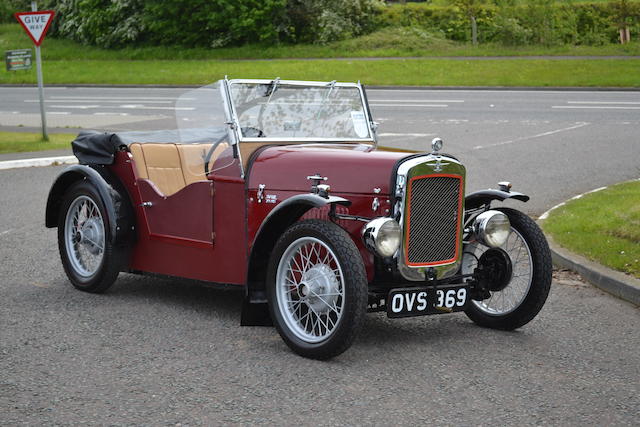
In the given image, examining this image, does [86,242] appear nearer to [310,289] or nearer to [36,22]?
[310,289]

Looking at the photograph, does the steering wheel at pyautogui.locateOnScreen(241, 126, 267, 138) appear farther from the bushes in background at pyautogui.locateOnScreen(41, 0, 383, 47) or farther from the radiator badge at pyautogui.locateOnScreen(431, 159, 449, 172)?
the bushes in background at pyautogui.locateOnScreen(41, 0, 383, 47)

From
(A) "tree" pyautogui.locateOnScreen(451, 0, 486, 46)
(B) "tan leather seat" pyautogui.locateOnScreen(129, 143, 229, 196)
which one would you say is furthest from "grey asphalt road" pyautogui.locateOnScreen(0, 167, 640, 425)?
(A) "tree" pyautogui.locateOnScreen(451, 0, 486, 46)

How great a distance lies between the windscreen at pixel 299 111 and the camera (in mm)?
6199

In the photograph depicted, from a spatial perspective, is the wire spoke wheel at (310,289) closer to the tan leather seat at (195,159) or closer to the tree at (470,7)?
the tan leather seat at (195,159)

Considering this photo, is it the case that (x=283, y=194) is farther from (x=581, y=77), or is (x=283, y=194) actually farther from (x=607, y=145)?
(x=581, y=77)

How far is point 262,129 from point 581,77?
2206 cm

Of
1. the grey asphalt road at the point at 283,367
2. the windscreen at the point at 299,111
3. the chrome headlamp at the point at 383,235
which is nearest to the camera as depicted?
the grey asphalt road at the point at 283,367

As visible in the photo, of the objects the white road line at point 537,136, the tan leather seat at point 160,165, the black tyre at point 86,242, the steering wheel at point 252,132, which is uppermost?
→ the steering wheel at point 252,132

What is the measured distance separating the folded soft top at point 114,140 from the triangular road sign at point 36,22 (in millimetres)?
10261

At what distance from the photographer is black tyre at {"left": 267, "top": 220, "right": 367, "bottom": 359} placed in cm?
490

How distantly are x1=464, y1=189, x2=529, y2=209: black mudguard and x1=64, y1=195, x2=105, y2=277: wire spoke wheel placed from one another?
2.54 meters

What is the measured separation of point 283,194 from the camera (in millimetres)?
5594

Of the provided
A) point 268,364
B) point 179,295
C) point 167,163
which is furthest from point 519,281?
point 167,163

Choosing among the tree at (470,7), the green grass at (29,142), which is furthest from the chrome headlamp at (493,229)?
the tree at (470,7)
